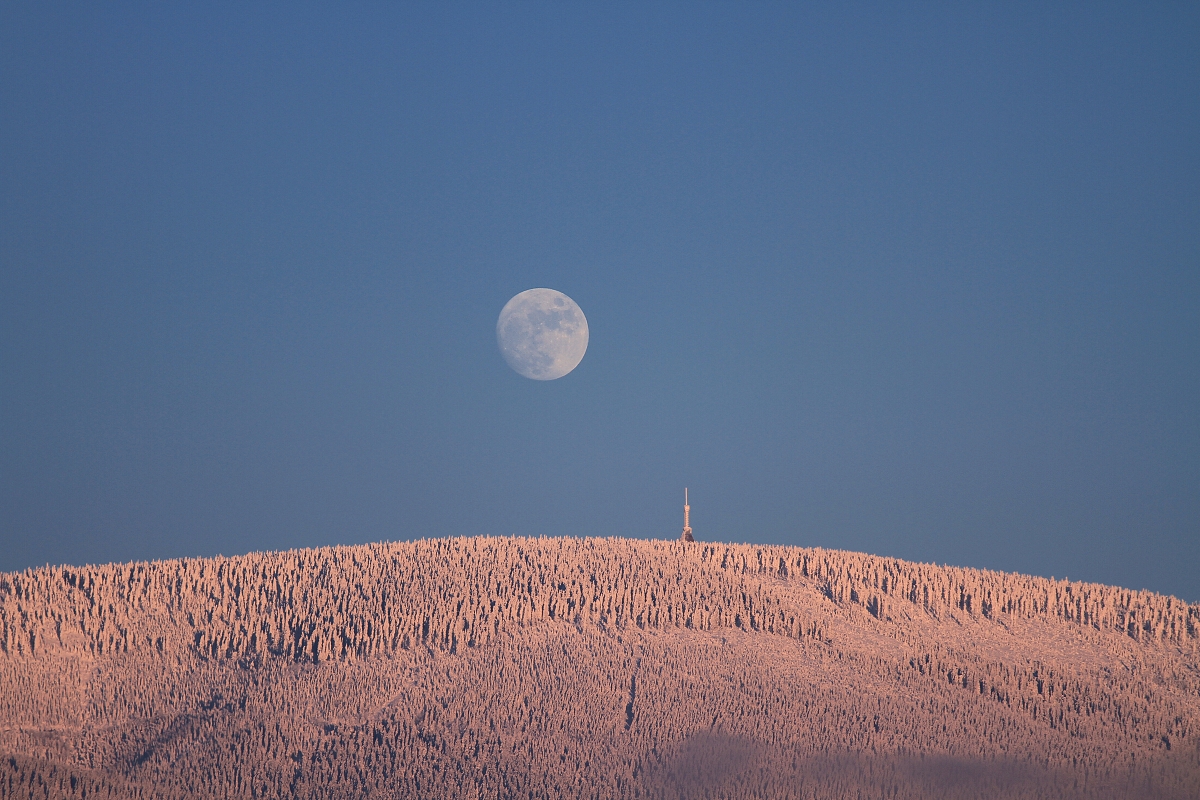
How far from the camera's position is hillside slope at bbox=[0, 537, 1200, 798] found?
77.5ft

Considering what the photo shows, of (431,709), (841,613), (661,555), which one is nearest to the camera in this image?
(431,709)

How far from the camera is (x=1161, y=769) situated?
80.4 feet

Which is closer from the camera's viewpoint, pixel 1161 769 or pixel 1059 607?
pixel 1161 769

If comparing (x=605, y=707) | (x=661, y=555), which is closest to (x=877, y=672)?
(x=605, y=707)

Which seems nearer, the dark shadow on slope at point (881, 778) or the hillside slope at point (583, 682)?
the dark shadow on slope at point (881, 778)

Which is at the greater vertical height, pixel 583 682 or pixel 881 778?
pixel 583 682

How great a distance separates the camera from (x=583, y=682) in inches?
1125

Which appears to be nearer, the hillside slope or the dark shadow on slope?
the dark shadow on slope

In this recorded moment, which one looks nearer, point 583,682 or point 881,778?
point 881,778

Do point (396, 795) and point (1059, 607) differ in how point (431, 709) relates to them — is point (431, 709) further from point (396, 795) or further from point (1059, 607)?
point (1059, 607)

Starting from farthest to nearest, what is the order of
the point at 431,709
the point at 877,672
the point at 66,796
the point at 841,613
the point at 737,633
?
1. the point at 841,613
2. the point at 737,633
3. the point at 877,672
4. the point at 431,709
5. the point at 66,796

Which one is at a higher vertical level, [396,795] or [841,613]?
[841,613]

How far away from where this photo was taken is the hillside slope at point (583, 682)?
23.6m

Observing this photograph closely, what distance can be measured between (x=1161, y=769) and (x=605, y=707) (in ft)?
42.9
